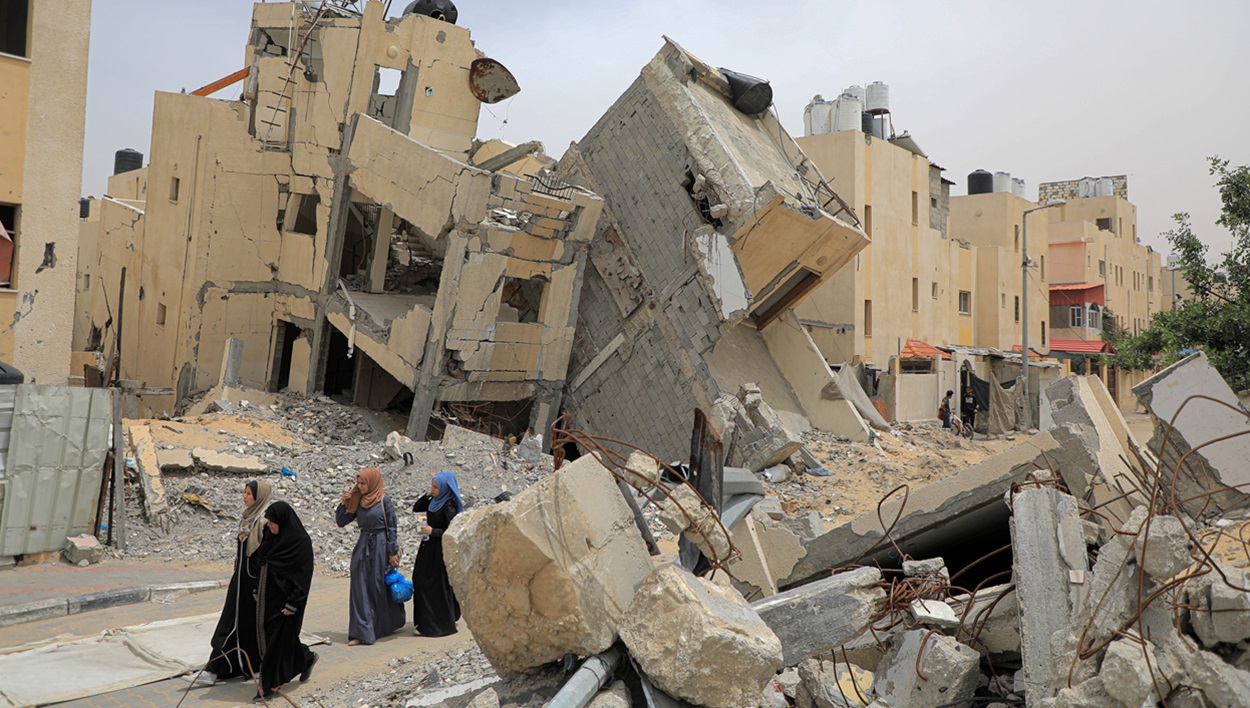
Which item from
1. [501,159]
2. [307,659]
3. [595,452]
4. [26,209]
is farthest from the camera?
[501,159]

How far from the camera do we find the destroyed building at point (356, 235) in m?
13.7

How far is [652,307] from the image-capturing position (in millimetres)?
15062

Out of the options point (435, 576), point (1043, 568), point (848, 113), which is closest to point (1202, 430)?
point (1043, 568)

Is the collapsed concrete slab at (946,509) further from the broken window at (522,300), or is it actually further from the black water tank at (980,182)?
the black water tank at (980,182)

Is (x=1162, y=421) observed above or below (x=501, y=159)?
below

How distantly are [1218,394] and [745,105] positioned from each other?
12.0 meters

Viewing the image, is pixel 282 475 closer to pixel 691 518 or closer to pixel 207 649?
pixel 207 649

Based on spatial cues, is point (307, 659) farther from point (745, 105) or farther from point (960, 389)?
point (960, 389)

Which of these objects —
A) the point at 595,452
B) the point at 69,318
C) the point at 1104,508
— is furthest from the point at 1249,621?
the point at 69,318

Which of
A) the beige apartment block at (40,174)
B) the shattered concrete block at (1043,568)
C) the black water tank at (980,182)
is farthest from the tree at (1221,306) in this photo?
the black water tank at (980,182)

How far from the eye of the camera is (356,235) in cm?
1892

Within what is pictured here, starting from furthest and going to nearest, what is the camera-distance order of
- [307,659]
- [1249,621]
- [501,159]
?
[501,159] → [307,659] → [1249,621]

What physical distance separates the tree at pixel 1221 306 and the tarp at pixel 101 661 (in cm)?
1076

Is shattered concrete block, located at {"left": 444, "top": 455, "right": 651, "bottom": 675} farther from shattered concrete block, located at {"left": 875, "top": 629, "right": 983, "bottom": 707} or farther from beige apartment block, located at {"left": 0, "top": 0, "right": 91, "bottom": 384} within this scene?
beige apartment block, located at {"left": 0, "top": 0, "right": 91, "bottom": 384}
